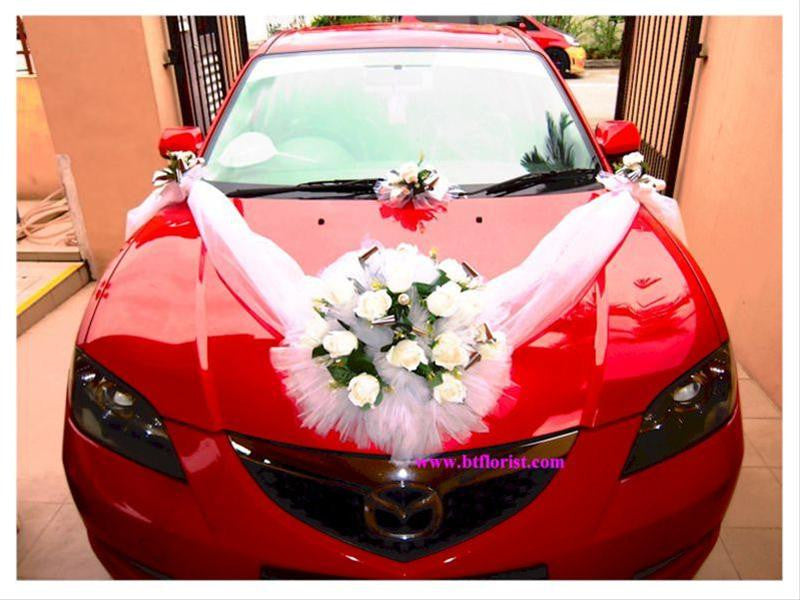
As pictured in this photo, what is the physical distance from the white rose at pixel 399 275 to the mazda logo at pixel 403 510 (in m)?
0.40

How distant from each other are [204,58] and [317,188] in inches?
120

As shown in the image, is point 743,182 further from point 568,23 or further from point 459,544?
point 568,23

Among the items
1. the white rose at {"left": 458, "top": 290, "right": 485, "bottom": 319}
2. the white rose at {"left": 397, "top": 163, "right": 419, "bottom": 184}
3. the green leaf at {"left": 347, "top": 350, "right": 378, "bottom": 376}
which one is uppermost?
the white rose at {"left": 397, "top": 163, "right": 419, "bottom": 184}

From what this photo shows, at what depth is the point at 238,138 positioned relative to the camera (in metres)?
2.40

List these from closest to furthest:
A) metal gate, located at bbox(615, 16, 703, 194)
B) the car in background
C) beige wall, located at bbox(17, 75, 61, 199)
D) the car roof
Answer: the car roof
metal gate, located at bbox(615, 16, 703, 194)
beige wall, located at bbox(17, 75, 61, 199)
the car in background

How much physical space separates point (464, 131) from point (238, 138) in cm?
79

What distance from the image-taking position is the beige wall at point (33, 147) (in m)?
4.98

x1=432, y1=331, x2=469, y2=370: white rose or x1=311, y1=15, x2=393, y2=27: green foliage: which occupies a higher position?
x1=311, y1=15, x2=393, y2=27: green foliage

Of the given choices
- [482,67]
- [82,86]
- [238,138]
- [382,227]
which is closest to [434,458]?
[382,227]

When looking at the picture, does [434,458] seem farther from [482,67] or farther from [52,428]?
[52,428]

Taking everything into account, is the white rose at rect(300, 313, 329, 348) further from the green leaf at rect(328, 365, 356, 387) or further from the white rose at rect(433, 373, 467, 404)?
the white rose at rect(433, 373, 467, 404)

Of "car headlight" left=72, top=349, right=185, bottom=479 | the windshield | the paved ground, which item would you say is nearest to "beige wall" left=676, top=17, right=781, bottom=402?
the windshield

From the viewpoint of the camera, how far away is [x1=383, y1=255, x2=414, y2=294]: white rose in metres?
1.45

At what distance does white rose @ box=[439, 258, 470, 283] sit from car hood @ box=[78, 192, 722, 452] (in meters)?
0.20
